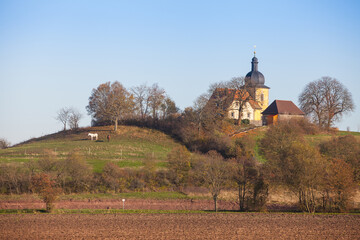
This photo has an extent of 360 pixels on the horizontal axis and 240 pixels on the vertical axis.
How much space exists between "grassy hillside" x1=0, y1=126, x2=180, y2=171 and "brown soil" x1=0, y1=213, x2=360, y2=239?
16339mm

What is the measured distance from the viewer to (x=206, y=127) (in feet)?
213

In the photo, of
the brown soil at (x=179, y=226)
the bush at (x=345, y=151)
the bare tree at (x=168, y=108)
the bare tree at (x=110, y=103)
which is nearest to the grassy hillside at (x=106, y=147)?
the bare tree at (x=110, y=103)

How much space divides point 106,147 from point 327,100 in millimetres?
43366

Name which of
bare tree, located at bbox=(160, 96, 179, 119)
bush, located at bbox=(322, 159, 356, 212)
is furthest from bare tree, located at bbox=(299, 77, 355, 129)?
bush, located at bbox=(322, 159, 356, 212)

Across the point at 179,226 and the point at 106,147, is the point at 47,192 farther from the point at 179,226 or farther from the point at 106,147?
the point at 106,147

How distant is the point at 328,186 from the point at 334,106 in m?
47.5

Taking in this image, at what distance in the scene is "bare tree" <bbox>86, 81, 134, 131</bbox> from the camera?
68.1m

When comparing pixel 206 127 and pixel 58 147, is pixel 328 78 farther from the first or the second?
pixel 58 147

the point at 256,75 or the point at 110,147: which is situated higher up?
the point at 256,75

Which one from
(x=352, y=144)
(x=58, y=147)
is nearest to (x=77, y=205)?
(x=58, y=147)

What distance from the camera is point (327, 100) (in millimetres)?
78062

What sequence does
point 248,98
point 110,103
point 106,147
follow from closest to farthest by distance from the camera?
point 106,147
point 110,103
point 248,98

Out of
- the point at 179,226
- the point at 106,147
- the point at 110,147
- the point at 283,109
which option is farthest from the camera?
the point at 283,109

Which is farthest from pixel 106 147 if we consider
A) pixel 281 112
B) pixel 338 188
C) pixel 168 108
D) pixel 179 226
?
pixel 281 112
